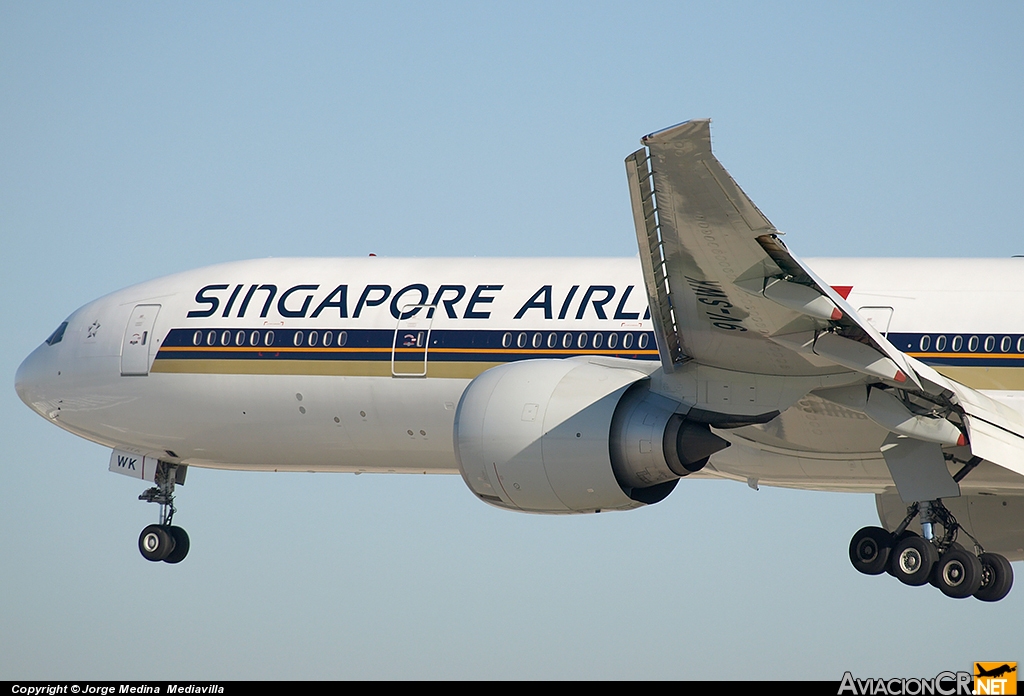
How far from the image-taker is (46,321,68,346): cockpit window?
26500 mm

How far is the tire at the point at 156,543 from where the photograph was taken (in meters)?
26.4

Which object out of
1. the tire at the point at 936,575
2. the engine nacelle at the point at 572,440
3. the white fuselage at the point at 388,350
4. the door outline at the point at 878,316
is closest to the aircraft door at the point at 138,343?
the white fuselage at the point at 388,350

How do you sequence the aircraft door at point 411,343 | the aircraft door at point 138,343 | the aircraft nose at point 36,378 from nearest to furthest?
the aircraft door at point 411,343 → the aircraft door at point 138,343 → the aircraft nose at point 36,378

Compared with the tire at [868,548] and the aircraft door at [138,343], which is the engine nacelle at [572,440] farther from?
the aircraft door at [138,343]

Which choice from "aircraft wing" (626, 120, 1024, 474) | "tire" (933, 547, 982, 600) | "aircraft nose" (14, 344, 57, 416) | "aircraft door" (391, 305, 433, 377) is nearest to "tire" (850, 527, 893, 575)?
"tire" (933, 547, 982, 600)

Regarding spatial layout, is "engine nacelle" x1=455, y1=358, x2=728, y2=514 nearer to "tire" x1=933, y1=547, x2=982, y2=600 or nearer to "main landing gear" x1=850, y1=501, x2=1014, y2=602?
"main landing gear" x1=850, y1=501, x2=1014, y2=602

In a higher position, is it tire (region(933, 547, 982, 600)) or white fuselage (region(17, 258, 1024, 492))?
white fuselage (region(17, 258, 1024, 492))

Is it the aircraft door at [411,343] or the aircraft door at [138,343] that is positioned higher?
the aircraft door at [138,343]

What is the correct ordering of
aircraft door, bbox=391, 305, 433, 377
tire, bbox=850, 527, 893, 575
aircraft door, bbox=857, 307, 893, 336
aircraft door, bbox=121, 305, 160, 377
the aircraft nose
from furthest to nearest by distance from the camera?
1. the aircraft nose
2. aircraft door, bbox=121, 305, 160, 377
3. aircraft door, bbox=391, 305, 433, 377
4. tire, bbox=850, 527, 893, 575
5. aircraft door, bbox=857, 307, 893, 336

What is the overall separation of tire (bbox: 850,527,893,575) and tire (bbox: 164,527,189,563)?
11.1 meters

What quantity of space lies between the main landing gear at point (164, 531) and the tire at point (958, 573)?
41.0 feet

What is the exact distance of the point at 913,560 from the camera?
20547 mm

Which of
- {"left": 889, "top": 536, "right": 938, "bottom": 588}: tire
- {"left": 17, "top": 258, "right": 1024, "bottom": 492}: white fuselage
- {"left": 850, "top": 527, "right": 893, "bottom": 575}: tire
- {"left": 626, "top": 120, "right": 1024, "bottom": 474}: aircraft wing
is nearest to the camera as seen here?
{"left": 626, "top": 120, "right": 1024, "bottom": 474}: aircraft wing

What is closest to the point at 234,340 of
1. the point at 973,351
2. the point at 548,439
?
the point at 548,439
